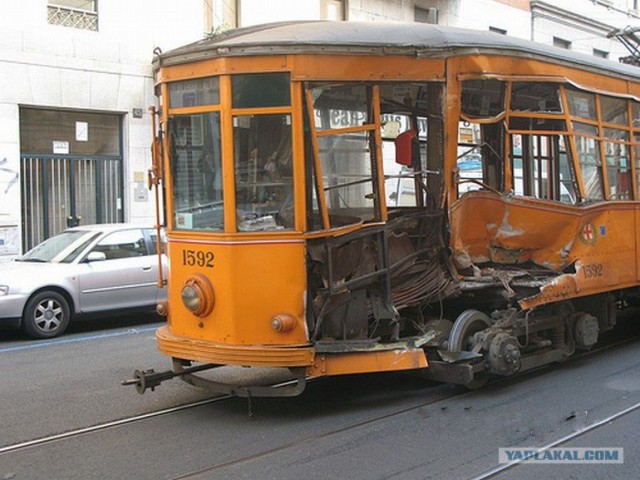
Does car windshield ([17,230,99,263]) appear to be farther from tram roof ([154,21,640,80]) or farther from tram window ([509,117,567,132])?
tram window ([509,117,567,132])

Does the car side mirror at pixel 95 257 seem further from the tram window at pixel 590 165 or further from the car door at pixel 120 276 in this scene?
the tram window at pixel 590 165

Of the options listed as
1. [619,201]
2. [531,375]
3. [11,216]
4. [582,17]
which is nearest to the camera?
[531,375]

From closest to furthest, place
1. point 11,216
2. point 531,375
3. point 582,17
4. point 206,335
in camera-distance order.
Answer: point 206,335 < point 531,375 < point 11,216 < point 582,17

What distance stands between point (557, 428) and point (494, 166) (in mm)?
2913

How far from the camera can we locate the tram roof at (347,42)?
18.9 ft

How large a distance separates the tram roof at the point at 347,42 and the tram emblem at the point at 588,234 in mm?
1820

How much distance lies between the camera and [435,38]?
6355 millimetres

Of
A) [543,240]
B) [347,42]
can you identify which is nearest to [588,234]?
[543,240]

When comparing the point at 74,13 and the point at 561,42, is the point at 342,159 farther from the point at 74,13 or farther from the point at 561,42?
the point at 561,42

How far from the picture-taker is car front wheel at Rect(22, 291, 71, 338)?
988 cm

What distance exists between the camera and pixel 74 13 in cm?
1580

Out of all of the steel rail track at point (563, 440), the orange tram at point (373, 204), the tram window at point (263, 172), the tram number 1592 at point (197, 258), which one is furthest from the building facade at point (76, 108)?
the steel rail track at point (563, 440)

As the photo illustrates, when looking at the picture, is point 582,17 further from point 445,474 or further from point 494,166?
point 445,474

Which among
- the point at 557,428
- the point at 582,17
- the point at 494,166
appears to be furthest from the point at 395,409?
the point at 582,17
